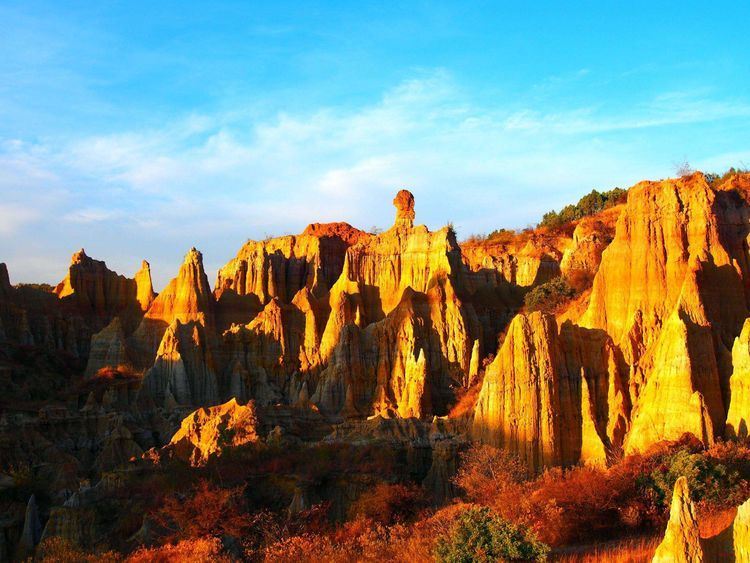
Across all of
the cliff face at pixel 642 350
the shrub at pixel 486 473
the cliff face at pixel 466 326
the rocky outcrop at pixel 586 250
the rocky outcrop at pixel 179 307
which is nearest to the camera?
the shrub at pixel 486 473

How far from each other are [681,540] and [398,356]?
1452 inches

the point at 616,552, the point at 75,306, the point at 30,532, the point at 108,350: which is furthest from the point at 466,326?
the point at 616,552

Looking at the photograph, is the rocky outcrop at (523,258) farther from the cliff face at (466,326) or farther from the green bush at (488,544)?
the green bush at (488,544)

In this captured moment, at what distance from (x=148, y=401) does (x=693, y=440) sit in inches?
1343

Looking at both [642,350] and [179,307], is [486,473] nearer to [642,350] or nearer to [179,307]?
[642,350]

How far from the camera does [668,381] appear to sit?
3491cm

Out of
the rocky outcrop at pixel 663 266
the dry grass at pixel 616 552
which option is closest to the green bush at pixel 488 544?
the dry grass at pixel 616 552

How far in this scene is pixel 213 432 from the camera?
43562 mm

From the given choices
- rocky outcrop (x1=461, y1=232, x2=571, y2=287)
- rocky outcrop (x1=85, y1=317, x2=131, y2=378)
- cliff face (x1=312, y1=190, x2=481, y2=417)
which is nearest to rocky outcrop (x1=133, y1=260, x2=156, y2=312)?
rocky outcrop (x1=85, y1=317, x2=131, y2=378)

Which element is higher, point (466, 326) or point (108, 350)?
point (108, 350)

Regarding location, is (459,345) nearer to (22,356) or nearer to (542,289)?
(542,289)

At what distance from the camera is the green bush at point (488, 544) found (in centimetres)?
2225

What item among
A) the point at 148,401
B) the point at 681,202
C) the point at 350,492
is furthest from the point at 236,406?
the point at 681,202

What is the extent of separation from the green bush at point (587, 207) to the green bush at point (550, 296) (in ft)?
94.5
